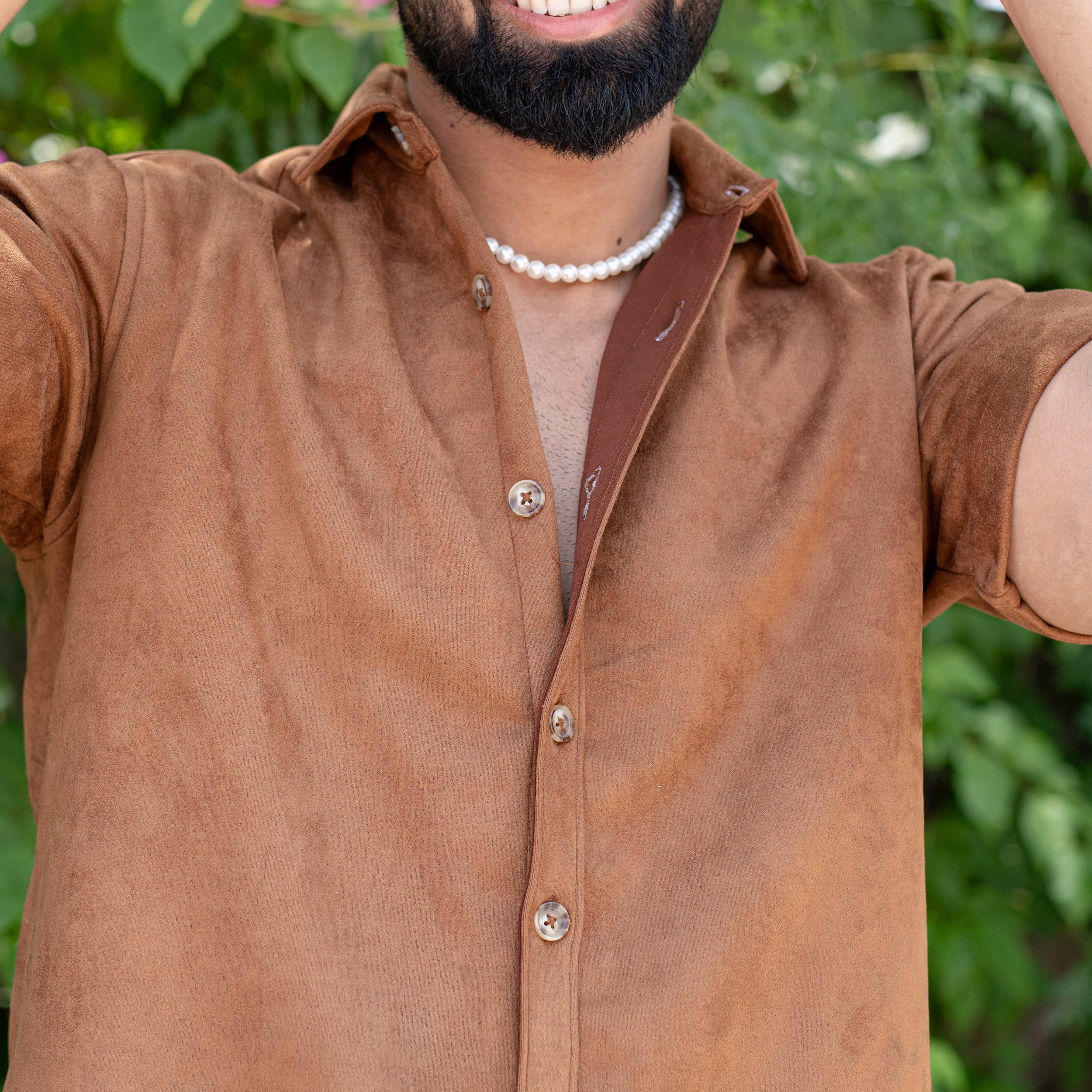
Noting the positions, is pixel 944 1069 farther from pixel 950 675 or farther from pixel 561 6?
pixel 561 6

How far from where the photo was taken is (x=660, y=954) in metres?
1.13

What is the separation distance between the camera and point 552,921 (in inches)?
43.0

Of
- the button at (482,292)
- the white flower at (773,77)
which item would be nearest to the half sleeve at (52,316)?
the button at (482,292)

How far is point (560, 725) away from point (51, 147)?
162 centimetres

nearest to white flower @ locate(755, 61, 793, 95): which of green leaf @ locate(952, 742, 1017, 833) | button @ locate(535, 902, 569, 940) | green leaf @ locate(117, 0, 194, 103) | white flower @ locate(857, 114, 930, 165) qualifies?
white flower @ locate(857, 114, 930, 165)

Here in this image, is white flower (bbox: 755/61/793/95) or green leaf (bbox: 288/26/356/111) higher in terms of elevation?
green leaf (bbox: 288/26/356/111)

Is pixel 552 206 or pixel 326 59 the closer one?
pixel 552 206

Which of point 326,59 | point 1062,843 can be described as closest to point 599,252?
point 326,59

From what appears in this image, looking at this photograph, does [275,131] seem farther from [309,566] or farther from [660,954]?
[660,954]

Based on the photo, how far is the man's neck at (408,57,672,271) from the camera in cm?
143

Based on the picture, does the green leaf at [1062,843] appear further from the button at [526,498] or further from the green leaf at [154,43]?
the green leaf at [154,43]

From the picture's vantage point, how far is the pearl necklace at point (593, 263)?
141 centimetres

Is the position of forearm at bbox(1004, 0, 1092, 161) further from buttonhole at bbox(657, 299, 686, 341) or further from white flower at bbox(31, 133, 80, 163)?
white flower at bbox(31, 133, 80, 163)

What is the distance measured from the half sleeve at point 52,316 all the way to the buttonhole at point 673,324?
533 mm
